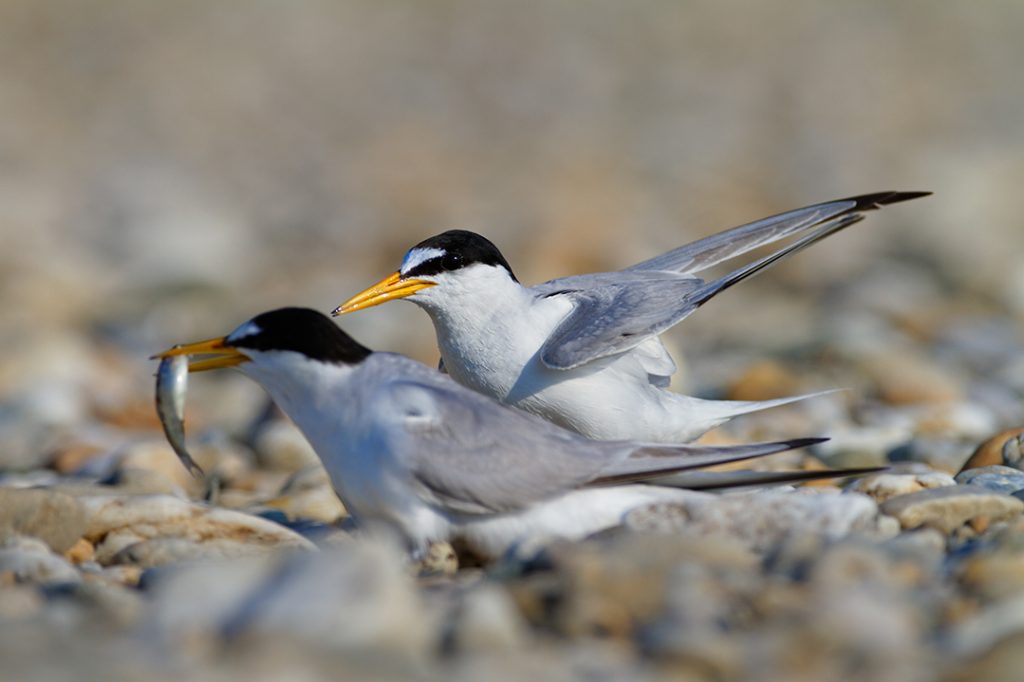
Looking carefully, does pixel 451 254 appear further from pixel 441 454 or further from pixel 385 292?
pixel 441 454

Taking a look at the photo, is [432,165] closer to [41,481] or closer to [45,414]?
[45,414]

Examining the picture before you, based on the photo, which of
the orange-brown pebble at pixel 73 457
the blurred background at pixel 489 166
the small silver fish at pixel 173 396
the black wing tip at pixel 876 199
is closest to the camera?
the small silver fish at pixel 173 396

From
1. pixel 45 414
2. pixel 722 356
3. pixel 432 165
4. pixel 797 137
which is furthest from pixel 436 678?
pixel 797 137

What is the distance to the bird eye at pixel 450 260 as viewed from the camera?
5.12 m

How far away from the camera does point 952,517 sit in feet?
13.7

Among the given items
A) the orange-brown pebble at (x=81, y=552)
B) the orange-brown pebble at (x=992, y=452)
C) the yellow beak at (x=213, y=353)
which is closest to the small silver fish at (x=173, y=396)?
the yellow beak at (x=213, y=353)

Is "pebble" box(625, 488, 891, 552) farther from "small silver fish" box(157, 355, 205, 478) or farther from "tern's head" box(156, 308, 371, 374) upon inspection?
"small silver fish" box(157, 355, 205, 478)

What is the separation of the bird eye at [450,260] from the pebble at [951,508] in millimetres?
1761

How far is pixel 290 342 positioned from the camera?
417 cm

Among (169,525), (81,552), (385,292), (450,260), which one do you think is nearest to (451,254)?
(450,260)

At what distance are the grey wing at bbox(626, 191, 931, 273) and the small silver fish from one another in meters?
2.16

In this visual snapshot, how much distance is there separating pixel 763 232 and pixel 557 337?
1.28 m

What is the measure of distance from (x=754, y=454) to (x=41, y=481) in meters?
3.43

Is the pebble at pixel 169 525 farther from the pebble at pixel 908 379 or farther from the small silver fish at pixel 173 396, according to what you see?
the pebble at pixel 908 379
